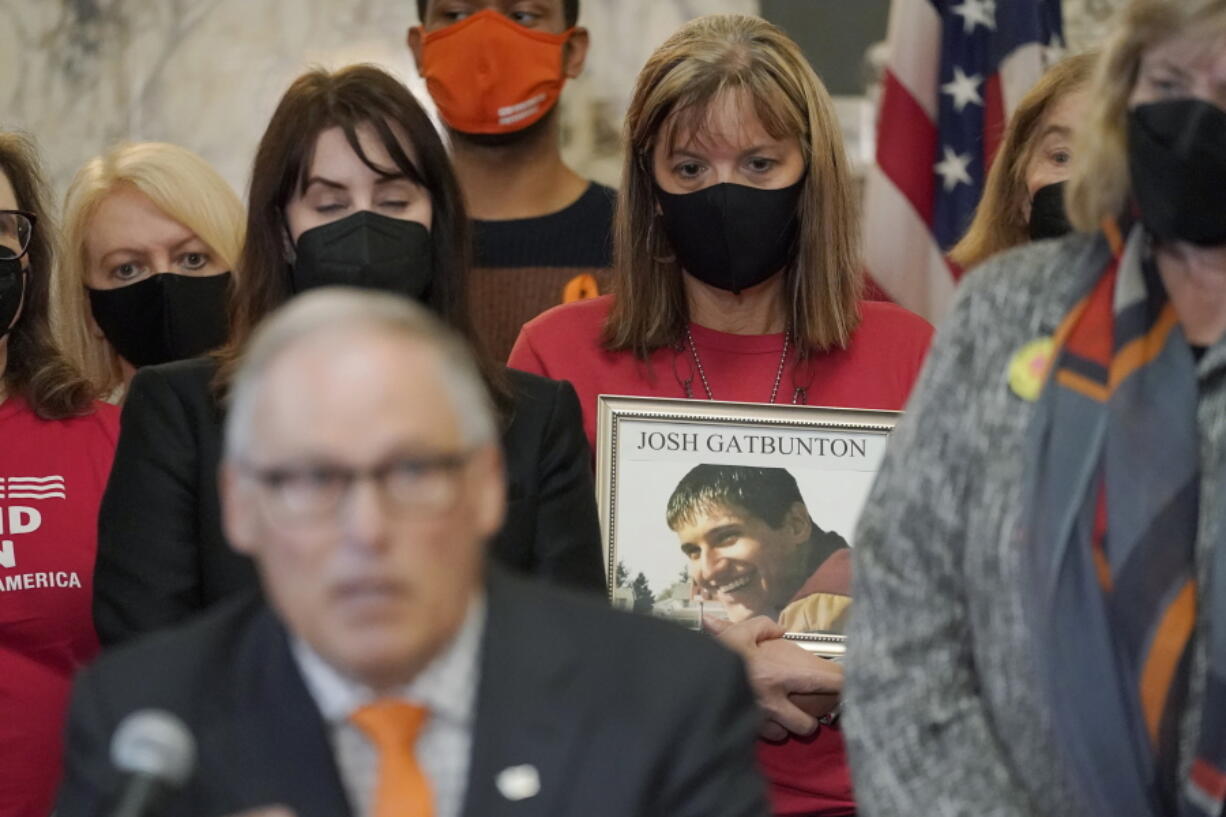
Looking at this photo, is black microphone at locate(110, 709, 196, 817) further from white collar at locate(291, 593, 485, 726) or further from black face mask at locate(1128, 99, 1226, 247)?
black face mask at locate(1128, 99, 1226, 247)

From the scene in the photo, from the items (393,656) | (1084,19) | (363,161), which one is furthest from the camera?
(1084,19)

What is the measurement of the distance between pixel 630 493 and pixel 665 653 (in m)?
1.18

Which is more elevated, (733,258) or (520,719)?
(733,258)

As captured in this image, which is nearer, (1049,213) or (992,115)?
(1049,213)

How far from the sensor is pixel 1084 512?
Answer: 7.11 feet

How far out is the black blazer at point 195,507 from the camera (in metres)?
2.88

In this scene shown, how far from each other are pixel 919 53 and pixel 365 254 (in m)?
2.64

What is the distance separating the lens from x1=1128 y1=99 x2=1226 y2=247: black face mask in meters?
2.16

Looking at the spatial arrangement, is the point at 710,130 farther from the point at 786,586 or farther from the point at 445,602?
the point at 445,602

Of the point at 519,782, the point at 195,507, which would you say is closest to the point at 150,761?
the point at 519,782

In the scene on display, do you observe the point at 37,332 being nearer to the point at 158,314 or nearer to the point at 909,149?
the point at 158,314

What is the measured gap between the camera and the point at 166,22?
18.7ft

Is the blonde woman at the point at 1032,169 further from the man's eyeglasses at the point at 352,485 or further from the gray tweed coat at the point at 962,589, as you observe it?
the man's eyeglasses at the point at 352,485

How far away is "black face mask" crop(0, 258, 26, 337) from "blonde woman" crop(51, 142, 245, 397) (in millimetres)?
302
